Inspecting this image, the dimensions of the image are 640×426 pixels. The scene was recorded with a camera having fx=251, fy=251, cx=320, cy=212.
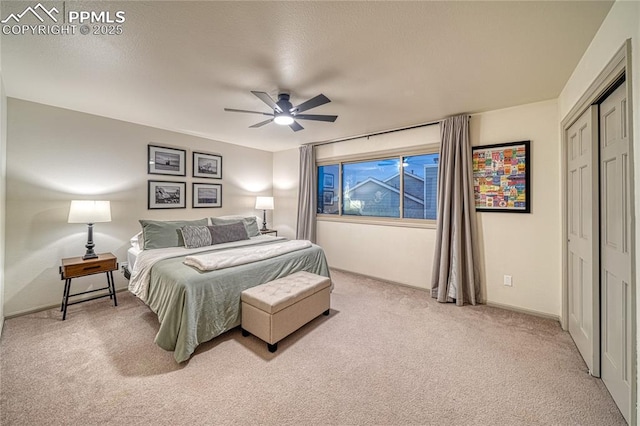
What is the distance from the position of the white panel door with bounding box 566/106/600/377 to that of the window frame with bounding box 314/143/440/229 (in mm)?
1443

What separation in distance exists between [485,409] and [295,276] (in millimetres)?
1888

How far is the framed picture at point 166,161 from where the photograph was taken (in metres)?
3.83

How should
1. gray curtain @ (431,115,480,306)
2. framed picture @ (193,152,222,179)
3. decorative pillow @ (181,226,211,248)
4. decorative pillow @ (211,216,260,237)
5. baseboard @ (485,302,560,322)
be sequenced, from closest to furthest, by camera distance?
baseboard @ (485,302,560,322) < gray curtain @ (431,115,480,306) < decorative pillow @ (181,226,211,248) < decorative pillow @ (211,216,260,237) < framed picture @ (193,152,222,179)

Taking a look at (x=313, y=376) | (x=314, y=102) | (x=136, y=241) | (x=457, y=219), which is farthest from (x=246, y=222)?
(x=457, y=219)

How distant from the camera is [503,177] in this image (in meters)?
3.06

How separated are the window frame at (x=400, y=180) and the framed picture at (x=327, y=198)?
0.67 feet

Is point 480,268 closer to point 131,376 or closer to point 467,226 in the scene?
point 467,226

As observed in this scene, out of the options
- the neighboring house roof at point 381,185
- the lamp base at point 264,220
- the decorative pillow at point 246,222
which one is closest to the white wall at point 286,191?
the lamp base at point 264,220

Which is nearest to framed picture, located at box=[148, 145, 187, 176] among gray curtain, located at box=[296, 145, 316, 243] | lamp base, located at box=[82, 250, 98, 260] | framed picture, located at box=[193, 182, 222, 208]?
framed picture, located at box=[193, 182, 222, 208]

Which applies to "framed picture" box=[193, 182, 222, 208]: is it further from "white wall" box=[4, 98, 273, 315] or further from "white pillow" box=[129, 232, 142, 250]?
"white pillow" box=[129, 232, 142, 250]

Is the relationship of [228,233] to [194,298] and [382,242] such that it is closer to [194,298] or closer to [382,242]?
[194,298]

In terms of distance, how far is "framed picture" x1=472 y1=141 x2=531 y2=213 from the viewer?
2926 mm

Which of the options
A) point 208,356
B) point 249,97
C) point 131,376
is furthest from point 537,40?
point 131,376

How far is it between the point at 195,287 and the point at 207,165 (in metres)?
2.94
